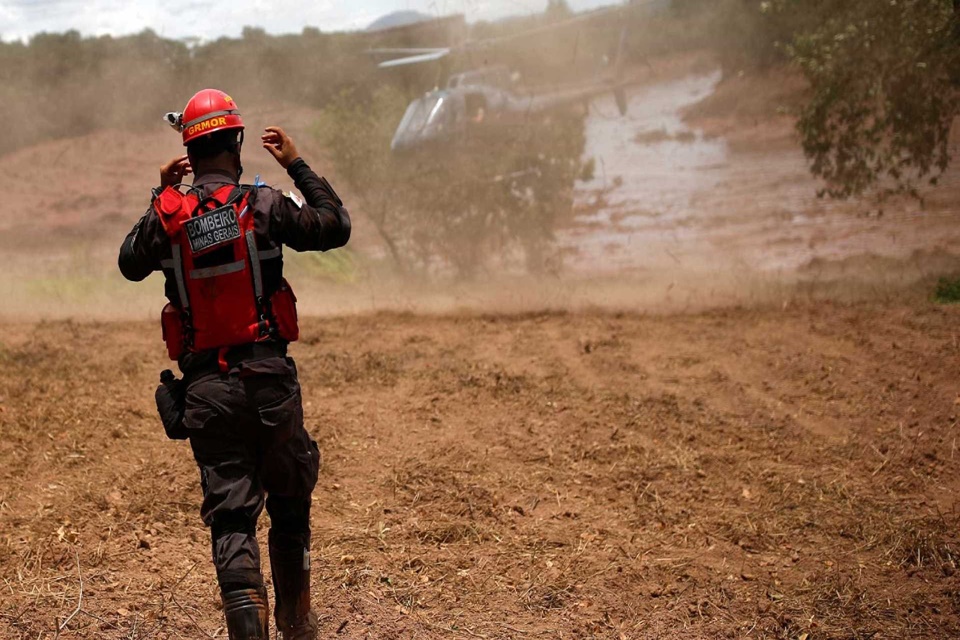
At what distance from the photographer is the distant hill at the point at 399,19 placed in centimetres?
1705

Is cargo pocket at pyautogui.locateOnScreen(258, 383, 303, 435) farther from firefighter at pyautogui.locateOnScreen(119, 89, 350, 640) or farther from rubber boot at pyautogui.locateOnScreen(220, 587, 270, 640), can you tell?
rubber boot at pyautogui.locateOnScreen(220, 587, 270, 640)

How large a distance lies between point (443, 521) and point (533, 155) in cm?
1040

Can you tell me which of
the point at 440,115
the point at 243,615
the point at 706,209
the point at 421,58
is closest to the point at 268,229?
the point at 243,615

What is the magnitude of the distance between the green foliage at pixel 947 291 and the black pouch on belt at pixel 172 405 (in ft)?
33.0

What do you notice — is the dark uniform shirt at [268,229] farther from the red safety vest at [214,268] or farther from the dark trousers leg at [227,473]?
the dark trousers leg at [227,473]

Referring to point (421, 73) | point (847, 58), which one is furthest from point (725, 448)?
point (421, 73)

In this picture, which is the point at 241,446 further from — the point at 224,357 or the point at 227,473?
the point at 224,357

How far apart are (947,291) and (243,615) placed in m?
10.4

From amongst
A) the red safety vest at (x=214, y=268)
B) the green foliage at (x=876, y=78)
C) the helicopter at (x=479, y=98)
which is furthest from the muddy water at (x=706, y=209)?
the red safety vest at (x=214, y=268)

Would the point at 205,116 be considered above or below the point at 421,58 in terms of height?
below

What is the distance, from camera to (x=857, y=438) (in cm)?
714

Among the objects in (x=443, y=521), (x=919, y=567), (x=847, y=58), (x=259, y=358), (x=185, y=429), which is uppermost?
(x=847, y=58)

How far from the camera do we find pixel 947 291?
11.6 meters

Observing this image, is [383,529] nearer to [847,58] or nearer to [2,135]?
[847,58]
